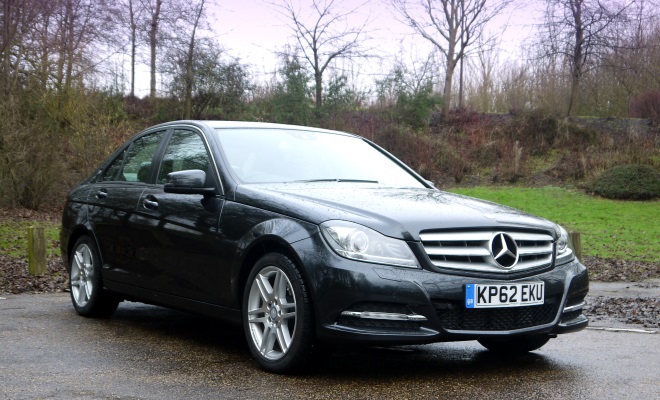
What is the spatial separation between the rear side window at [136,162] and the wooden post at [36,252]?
4.40 m

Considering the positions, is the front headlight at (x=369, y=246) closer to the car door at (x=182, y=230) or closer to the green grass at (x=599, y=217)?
the car door at (x=182, y=230)

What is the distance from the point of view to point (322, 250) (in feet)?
16.5

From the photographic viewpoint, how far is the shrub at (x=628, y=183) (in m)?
29.3

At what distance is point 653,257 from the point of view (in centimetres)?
1777

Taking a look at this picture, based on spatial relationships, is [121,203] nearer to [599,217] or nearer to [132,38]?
[599,217]

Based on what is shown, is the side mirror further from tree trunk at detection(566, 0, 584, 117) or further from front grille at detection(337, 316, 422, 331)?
tree trunk at detection(566, 0, 584, 117)

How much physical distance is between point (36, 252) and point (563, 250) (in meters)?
8.18

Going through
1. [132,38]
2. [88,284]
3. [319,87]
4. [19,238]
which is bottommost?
[19,238]

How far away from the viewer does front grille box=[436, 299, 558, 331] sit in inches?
197

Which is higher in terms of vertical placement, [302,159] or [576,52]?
[576,52]

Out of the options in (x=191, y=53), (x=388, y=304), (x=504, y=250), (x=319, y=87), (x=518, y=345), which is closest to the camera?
(x=388, y=304)

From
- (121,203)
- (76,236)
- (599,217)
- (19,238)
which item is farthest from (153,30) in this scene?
(121,203)

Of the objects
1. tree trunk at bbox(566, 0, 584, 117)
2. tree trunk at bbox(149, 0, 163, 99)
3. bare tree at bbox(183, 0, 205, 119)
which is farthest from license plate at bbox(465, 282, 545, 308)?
tree trunk at bbox(566, 0, 584, 117)

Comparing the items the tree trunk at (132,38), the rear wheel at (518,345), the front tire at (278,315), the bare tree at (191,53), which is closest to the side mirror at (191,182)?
the front tire at (278,315)
